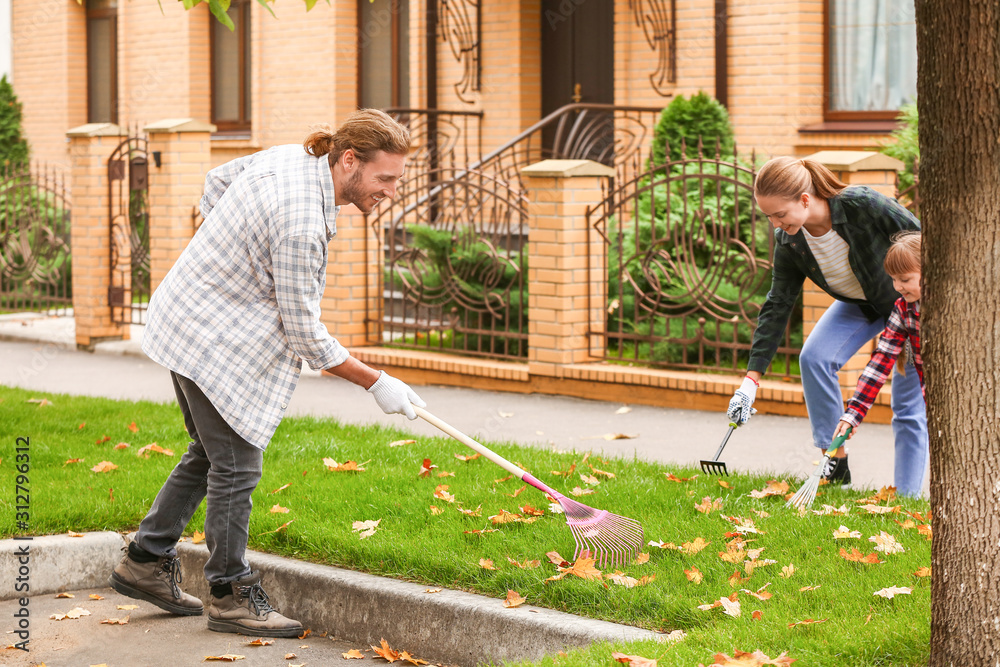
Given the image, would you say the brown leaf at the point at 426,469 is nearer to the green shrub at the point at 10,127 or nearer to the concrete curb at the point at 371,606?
the concrete curb at the point at 371,606

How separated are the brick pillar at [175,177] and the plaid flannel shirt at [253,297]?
6780mm

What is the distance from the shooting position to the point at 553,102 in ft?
43.9

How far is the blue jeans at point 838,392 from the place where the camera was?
5191 millimetres

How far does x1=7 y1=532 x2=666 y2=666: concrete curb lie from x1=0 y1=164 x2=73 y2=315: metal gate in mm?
8153

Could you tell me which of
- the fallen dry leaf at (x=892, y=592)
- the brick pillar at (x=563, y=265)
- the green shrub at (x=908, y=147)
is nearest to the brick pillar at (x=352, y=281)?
the brick pillar at (x=563, y=265)

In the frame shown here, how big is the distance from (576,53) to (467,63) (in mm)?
1214

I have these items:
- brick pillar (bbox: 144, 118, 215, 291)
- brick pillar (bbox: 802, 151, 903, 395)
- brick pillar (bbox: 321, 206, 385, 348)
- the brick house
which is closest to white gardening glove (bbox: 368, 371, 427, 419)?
brick pillar (bbox: 802, 151, 903, 395)

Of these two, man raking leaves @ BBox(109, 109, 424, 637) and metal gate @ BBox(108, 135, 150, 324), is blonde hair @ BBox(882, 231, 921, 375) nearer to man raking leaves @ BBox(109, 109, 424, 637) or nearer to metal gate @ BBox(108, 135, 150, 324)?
man raking leaves @ BBox(109, 109, 424, 637)

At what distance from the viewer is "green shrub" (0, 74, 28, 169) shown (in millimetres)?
18453

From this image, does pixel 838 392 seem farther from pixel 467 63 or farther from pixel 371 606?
pixel 467 63

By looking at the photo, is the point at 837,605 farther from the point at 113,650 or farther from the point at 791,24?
the point at 791,24

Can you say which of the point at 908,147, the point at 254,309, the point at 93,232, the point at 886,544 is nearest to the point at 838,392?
the point at 886,544

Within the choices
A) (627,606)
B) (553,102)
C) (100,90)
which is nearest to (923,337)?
(627,606)

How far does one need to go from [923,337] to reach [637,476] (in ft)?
8.26
